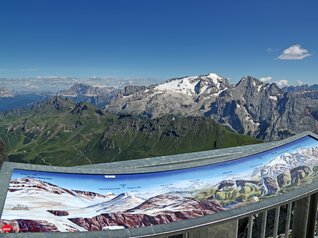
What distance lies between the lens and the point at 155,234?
15578 mm

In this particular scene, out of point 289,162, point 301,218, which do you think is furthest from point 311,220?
point 289,162

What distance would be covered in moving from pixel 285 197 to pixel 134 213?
8.76m

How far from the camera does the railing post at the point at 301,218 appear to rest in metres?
27.3

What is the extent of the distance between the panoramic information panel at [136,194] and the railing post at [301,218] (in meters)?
3.19

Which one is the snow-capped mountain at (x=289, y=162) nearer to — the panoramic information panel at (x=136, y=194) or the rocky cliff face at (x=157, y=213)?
the panoramic information panel at (x=136, y=194)

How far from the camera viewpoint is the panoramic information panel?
16000mm

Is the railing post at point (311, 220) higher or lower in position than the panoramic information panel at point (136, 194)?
lower

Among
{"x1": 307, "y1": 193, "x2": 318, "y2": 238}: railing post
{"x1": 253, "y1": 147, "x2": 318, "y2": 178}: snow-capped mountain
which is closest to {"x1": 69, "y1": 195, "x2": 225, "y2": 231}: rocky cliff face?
{"x1": 253, "y1": 147, "x2": 318, "y2": 178}: snow-capped mountain

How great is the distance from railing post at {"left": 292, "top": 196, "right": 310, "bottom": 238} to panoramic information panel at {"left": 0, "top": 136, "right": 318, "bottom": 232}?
319cm

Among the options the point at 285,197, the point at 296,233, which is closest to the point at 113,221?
the point at 285,197

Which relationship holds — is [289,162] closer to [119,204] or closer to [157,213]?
[157,213]

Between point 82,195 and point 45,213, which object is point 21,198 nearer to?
point 45,213

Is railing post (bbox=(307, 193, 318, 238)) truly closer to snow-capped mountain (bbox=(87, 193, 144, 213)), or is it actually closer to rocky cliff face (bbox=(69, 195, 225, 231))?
rocky cliff face (bbox=(69, 195, 225, 231))

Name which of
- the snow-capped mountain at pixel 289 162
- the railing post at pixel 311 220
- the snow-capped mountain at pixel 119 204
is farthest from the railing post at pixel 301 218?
the snow-capped mountain at pixel 119 204
